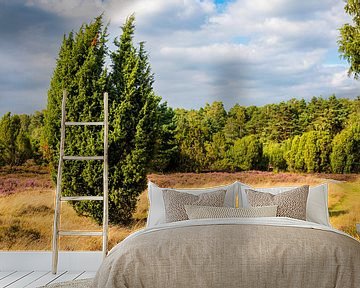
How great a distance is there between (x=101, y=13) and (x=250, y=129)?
2.26 m

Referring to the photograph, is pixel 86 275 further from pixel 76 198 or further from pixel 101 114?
pixel 101 114

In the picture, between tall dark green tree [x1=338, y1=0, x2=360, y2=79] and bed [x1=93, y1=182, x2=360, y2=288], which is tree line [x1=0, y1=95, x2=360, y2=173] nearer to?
tall dark green tree [x1=338, y1=0, x2=360, y2=79]

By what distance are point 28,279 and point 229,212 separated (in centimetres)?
238

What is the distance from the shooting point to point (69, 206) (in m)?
6.68

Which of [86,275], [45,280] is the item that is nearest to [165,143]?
[86,275]

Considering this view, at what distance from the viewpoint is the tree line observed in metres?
6.70

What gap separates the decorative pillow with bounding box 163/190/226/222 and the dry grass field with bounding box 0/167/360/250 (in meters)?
1.51

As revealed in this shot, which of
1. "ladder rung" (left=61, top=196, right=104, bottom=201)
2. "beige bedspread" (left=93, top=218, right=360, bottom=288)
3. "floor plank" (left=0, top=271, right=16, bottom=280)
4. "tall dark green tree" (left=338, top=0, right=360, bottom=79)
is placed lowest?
"floor plank" (left=0, top=271, right=16, bottom=280)

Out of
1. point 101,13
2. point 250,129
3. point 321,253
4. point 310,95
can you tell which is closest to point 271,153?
point 250,129

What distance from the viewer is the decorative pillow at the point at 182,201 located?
4.97m

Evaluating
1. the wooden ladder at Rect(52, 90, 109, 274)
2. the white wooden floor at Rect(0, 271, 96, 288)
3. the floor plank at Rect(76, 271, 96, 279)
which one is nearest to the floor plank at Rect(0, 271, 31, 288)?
the white wooden floor at Rect(0, 271, 96, 288)

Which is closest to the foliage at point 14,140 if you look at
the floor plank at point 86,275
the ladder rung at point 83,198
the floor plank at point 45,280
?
the ladder rung at point 83,198

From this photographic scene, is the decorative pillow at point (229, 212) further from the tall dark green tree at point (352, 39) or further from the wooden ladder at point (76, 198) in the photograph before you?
the tall dark green tree at point (352, 39)

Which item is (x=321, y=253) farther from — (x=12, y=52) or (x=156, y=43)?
(x=12, y=52)
